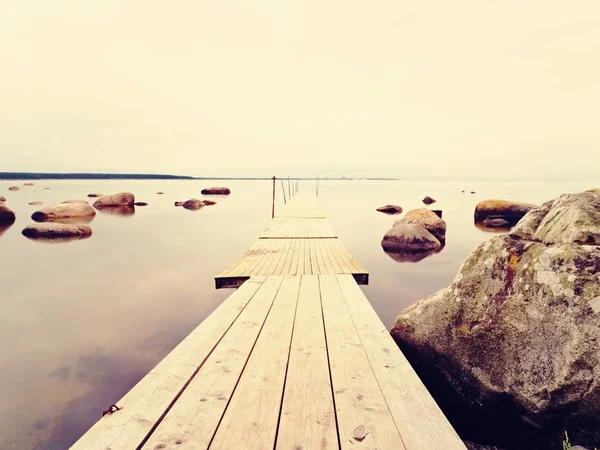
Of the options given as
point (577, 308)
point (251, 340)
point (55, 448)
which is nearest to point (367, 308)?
point (251, 340)

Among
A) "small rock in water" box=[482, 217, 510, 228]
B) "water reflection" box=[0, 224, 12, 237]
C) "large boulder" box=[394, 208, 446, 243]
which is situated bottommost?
"water reflection" box=[0, 224, 12, 237]

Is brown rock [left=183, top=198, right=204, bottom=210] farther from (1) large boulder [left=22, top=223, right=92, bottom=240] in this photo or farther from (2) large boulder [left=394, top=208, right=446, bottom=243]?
(2) large boulder [left=394, top=208, right=446, bottom=243]

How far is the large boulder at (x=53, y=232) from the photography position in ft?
59.4

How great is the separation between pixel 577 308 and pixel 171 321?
7597mm

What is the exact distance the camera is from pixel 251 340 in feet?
12.0

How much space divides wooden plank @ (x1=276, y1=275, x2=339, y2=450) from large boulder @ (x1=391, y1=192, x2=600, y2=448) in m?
1.45

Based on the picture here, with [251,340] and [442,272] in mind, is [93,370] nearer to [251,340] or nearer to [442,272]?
[251,340]

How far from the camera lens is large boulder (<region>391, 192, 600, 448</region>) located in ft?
9.59

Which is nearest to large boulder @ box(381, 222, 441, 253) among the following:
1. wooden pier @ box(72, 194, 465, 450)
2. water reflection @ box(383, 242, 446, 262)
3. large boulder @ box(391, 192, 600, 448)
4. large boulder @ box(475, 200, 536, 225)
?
water reflection @ box(383, 242, 446, 262)

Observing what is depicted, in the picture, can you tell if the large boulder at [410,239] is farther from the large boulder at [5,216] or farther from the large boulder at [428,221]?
the large boulder at [5,216]

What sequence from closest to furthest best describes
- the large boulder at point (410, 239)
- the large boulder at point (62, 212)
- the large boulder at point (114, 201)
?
the large boulder at point (410, 239), the large boulder at point (62, 212), the large boulder at point (114, 201)

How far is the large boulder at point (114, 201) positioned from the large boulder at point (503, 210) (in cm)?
3311

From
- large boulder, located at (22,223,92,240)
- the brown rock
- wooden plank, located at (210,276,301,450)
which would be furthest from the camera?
the brown rock

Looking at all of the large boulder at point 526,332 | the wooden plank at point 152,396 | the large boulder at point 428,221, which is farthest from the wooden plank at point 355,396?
the large boulder at point 428,221
